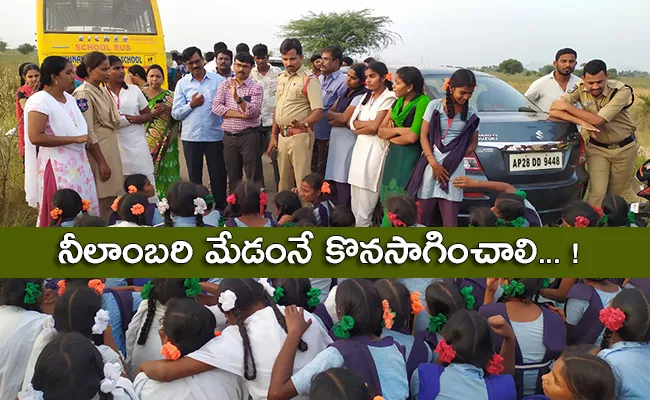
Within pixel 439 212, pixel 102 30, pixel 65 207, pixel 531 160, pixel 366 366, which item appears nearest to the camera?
pixel 366 366

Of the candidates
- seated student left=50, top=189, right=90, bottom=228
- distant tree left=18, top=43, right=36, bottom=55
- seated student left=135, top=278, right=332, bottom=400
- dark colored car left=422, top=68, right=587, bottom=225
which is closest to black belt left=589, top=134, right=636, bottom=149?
dark colored car left=422, top=68, right=587, bottom=225

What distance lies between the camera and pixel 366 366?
7.19 ft

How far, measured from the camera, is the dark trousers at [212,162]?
5766 mm

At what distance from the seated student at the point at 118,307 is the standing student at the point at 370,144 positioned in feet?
Result: 7.53

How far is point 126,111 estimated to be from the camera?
5.26 meters

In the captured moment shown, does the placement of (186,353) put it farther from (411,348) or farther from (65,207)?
(65,207)

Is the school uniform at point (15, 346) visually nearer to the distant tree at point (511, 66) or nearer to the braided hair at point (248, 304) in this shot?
the braided hair at point (248, 304)

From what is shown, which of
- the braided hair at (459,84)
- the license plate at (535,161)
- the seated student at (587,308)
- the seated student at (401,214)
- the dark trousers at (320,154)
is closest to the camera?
the seated student at (587,308)

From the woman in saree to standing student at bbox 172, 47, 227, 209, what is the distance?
0.18 meters

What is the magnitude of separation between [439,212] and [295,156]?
1.55m

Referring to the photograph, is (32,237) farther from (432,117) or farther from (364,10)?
(364,10)

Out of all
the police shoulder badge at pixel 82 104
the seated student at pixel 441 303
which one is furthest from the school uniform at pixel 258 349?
the police shoulder badge at pixel 82 104

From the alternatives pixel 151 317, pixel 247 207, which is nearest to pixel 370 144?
pixel 247 207

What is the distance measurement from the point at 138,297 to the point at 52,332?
65 cm
